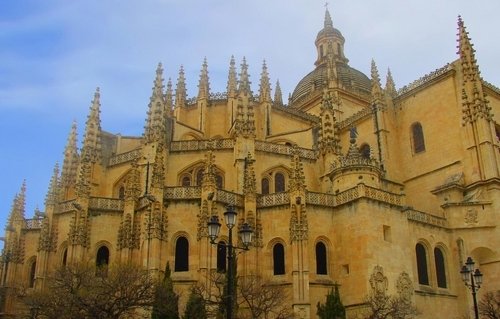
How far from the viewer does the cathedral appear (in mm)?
29656

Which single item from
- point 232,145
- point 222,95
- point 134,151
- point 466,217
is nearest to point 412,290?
point 466,217

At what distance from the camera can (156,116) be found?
35844 millimetres

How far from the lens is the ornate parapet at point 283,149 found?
37000mm

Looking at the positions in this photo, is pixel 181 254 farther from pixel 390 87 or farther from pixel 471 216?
pixel 390 87

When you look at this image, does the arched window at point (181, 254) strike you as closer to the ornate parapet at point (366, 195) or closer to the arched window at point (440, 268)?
the ornate parapet at point (366, 195)

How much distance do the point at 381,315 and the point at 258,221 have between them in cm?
799

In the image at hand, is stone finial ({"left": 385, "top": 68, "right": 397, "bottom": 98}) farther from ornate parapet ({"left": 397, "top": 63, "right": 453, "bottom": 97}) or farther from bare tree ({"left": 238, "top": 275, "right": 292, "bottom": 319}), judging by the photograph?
bare tree ({"left": 238, "top": 275, "right": 292, "bottom": 319})

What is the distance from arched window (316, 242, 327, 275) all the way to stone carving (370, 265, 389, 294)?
9.50 ft

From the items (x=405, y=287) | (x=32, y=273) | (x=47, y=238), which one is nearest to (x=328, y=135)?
(x=405, y=287)

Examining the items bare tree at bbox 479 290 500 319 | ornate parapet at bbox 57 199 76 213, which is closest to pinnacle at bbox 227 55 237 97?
ornate parapet at bbox 57 199 76 213

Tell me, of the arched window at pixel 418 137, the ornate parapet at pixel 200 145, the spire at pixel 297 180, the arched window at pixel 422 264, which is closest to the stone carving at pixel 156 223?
the spire at pixel 297 180

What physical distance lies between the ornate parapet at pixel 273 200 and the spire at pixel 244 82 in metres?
10.4

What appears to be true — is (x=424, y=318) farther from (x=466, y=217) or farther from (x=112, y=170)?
(x=112, y=170)

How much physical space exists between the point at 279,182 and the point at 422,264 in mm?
9907
